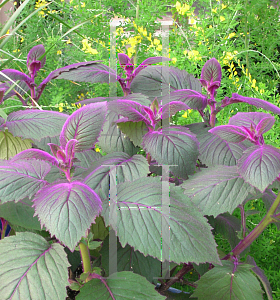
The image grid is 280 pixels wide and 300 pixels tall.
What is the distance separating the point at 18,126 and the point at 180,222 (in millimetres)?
298

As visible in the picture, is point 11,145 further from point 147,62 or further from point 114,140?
point 147,62

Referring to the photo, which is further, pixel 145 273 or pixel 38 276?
pixel 145 273

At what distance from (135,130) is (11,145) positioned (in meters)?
0.23

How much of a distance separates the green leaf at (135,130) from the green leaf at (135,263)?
16cm

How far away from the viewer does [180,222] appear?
14.5 inches

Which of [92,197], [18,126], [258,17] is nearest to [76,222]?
[92,197]

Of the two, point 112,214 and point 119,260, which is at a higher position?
point 112,214

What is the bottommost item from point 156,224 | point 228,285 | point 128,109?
point 228,285

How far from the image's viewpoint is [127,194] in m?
0.38

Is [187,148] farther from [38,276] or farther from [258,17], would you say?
[258,17]

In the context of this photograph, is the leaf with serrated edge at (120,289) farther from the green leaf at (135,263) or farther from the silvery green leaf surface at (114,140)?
the silvery green leaf surface at (114,140)

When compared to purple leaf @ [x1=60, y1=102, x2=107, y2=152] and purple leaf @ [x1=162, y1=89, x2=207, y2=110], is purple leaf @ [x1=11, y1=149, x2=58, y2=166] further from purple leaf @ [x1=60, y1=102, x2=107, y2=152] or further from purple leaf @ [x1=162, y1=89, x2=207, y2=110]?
purple leaf @ [x1=162, y1=89, x2=207, y2=110]

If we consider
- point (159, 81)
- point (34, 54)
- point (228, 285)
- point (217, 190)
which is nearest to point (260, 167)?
point (217, 190)

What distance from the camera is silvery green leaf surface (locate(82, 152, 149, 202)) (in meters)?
0.42
